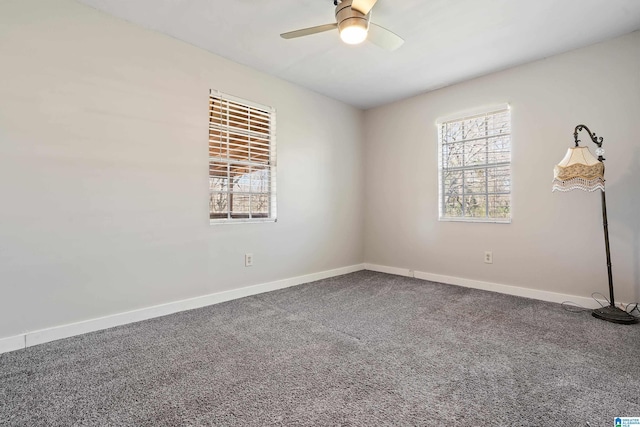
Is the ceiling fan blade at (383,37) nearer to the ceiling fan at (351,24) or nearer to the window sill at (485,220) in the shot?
the ceiling fan at (351,24)

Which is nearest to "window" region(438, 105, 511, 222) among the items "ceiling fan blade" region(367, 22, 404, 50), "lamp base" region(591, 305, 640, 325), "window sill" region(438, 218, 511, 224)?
"window sill" region(438, 218, 511, 224)

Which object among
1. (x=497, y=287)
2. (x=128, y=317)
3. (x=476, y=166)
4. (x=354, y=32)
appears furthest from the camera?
(x=476, y=166)

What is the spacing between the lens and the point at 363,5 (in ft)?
6.64

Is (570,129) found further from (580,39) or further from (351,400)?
(351,400)

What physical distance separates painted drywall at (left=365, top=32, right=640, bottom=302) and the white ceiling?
0.23 m

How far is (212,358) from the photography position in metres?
1.90

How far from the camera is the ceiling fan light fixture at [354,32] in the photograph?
2109 millimetres

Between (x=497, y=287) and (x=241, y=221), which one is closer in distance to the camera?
(x=241, y=221)

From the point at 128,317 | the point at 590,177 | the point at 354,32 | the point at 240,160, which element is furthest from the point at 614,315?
the point at 128,317

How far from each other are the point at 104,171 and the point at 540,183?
396 cm

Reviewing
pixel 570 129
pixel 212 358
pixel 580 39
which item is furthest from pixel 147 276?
pixel 580 39

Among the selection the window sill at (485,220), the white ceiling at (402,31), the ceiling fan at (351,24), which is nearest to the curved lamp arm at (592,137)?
the white ceiling at (402,31)

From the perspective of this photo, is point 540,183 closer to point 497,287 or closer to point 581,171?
point 581,171

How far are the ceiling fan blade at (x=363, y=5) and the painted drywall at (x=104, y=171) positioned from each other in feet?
5.26
